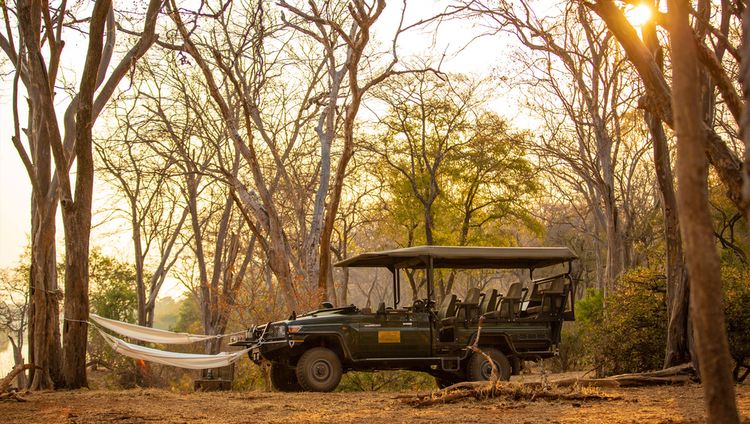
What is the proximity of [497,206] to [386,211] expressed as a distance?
473 centimetres

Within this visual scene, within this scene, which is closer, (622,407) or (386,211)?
(622,407)

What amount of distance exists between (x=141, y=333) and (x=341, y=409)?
4.59 m

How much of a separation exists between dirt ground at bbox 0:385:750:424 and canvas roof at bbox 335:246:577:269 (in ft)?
8.01

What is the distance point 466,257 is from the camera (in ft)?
45.1

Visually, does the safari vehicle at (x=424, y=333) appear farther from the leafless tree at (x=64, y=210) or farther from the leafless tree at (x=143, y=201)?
the leafless tree at (x=143, y=201)

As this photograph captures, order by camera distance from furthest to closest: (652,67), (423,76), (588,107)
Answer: (423,76) < (588,107) < (652,67)

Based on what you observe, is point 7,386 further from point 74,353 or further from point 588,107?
point 588,107

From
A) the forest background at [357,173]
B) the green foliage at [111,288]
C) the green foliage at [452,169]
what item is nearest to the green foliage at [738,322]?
the forest background at [357,173]

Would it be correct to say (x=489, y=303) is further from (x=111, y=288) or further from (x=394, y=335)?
(x=111, y=288)

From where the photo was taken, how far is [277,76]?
29.3 m

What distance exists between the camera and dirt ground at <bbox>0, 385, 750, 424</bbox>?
8.48m

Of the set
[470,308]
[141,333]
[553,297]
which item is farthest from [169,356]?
[553,297]

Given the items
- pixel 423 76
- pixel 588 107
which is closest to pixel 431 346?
pixel 588 107

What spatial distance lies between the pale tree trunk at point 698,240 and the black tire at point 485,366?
8.83 m
